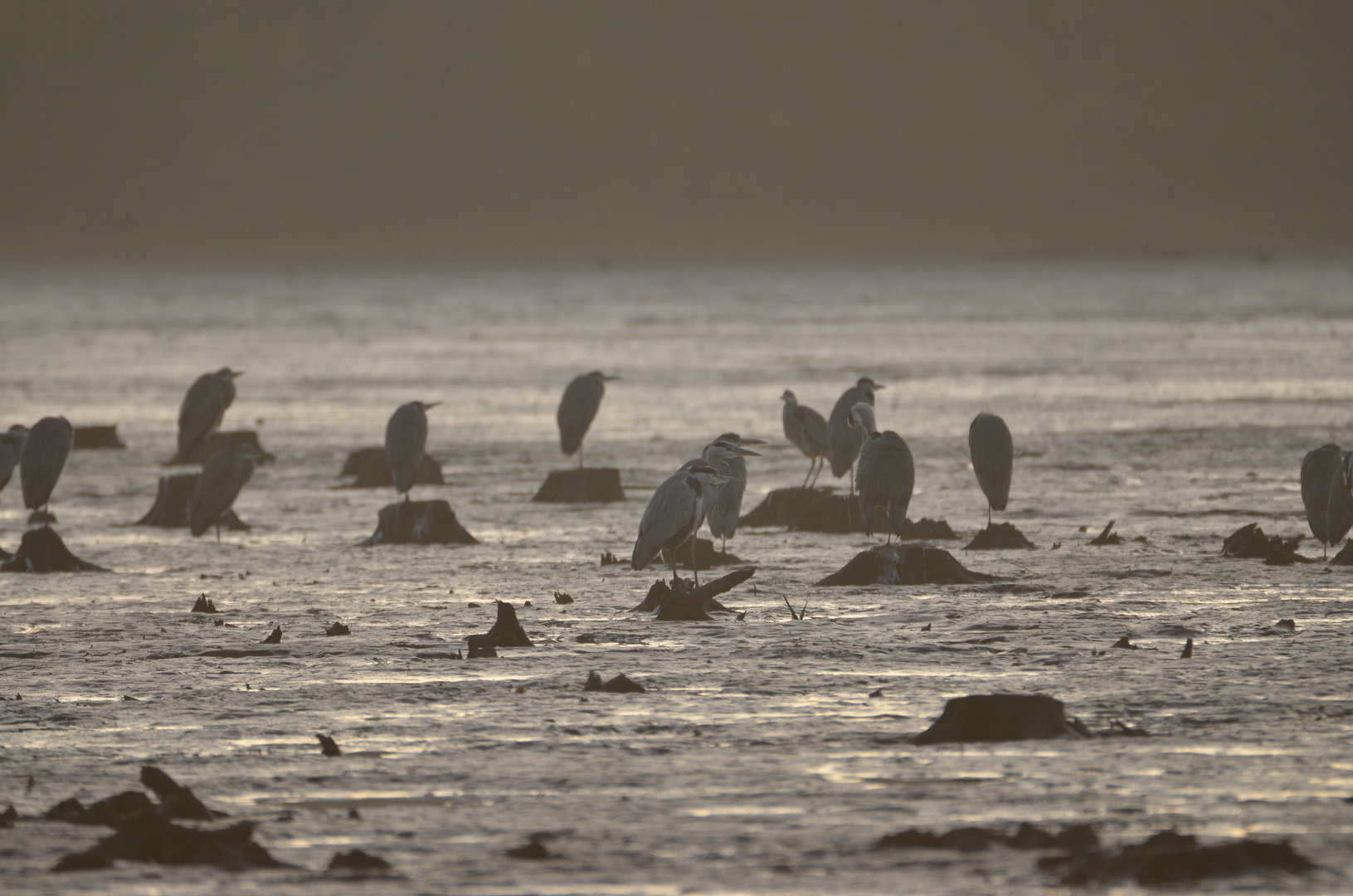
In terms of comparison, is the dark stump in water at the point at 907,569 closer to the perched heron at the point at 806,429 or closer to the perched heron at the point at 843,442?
the perched heron at the point at 843,442

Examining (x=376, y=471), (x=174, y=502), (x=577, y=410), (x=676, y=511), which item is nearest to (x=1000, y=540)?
(x=676, y=511)

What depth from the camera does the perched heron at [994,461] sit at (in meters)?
13.7

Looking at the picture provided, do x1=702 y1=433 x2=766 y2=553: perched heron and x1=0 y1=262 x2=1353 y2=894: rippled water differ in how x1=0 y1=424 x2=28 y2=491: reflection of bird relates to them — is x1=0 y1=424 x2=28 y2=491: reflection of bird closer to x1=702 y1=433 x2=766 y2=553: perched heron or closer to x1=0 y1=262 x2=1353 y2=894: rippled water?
x1=0 y1=262 x2=1353 y2=894: rippled water

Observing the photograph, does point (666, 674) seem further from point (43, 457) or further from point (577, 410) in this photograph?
point (577, 410)

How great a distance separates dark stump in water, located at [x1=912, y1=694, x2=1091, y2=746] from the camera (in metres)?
7.34

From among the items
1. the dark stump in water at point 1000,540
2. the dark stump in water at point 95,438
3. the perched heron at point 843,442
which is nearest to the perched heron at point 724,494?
the dark stump in water at point 1000,540

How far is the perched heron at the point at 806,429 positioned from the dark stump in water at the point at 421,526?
397cm

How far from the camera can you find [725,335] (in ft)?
168

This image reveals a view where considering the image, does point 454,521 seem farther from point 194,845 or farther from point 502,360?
point 502,360

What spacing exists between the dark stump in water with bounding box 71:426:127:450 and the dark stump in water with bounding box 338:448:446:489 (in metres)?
4.70

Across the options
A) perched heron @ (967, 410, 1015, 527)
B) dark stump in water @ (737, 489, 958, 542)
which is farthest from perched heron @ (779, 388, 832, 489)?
perched heron @ (967, 410, 1015, 527)

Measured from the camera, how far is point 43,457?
47.0 feet

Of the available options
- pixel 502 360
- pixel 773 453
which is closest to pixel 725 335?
pixel 502 360

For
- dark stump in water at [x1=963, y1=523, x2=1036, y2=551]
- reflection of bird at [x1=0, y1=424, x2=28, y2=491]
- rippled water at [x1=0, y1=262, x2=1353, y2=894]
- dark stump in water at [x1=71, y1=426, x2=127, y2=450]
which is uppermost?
reflection of bird at [x1=0, y1=424, x2=28, y2=491]
